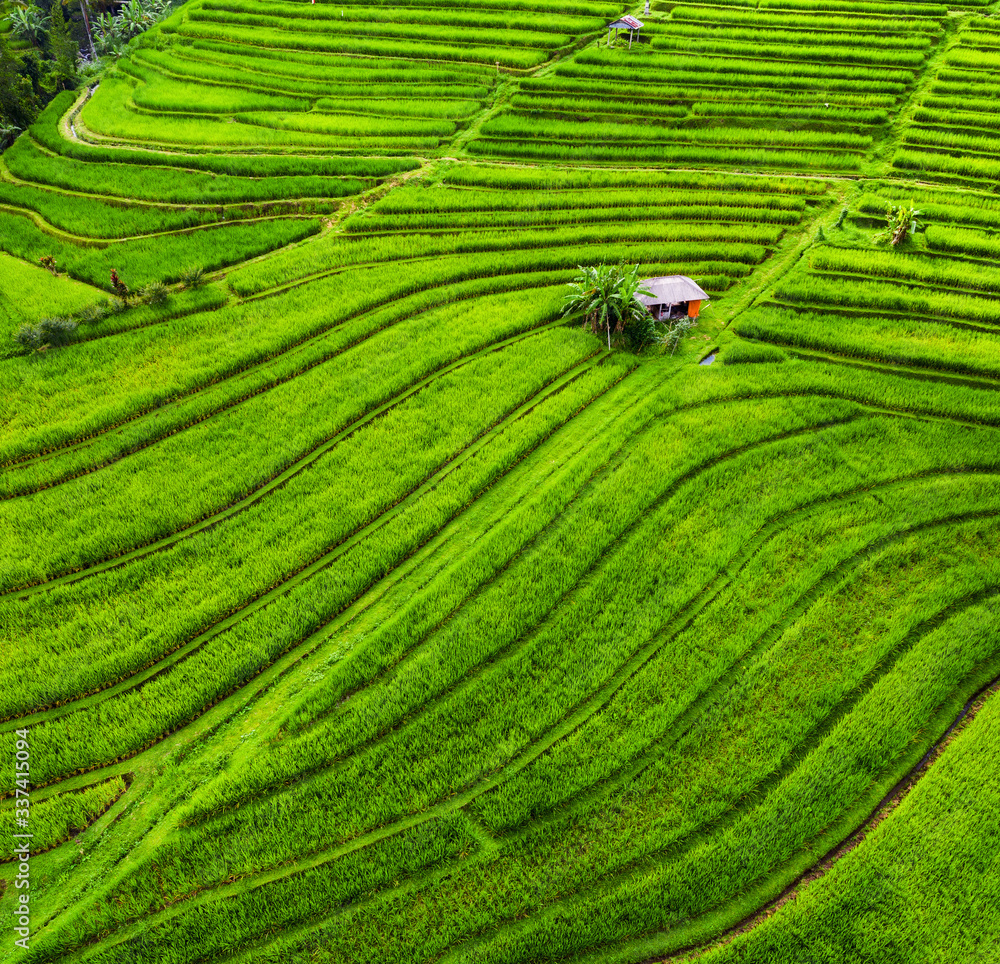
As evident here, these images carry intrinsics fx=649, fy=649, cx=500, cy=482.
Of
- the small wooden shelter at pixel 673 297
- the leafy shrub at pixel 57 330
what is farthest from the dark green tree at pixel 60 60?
the small wooden shelter at pixel 673 297

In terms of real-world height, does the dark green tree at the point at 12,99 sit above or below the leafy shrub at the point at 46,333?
above

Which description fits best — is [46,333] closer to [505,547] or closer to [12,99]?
[505,547]

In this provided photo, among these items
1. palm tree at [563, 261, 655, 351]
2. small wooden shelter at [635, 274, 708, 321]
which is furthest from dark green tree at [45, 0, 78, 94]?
small wooden shelter at [635, 274, 708, 321]

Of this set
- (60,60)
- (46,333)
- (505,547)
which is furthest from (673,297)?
(60,60)

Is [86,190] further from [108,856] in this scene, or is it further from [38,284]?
[108,856]

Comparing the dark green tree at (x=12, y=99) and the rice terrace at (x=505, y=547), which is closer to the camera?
the rice terrace at (x=505, y=547)

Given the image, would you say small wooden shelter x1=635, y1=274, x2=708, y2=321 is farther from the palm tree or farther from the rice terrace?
the palm tree

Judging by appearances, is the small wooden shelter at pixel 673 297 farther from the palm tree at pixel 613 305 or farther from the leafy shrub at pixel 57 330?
the leafy shrub at pixel 57 330
